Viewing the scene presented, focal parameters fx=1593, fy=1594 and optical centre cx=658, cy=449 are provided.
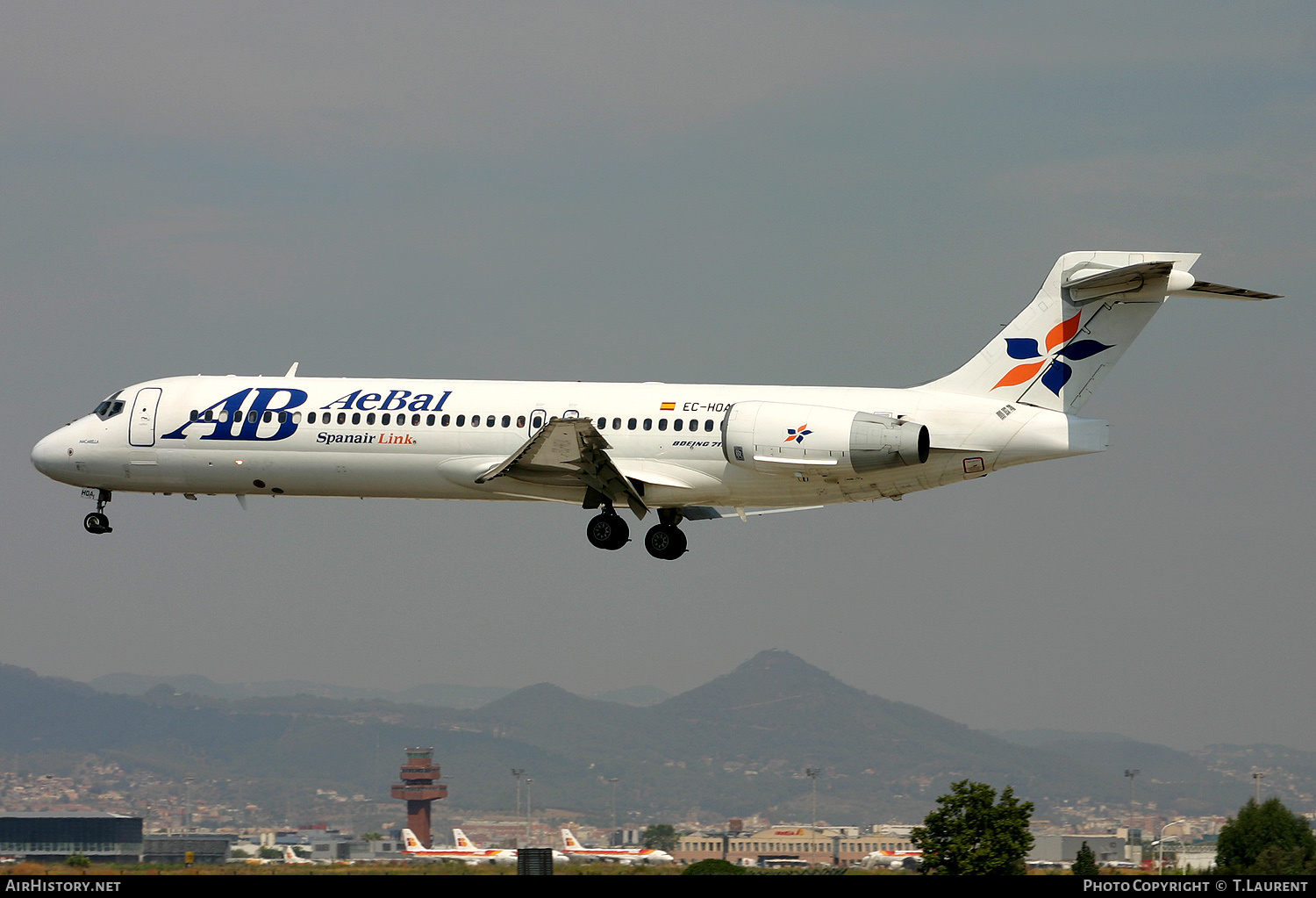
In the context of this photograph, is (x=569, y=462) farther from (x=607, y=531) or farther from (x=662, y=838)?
(x=662, y=838)

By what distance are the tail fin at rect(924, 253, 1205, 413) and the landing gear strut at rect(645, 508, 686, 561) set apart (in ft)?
22.3

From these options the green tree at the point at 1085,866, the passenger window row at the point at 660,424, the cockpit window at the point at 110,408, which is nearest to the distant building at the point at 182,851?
the cockpit window at the point at 110,408

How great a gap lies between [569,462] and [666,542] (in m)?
3.89

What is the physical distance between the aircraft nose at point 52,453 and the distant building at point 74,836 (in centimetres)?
3260

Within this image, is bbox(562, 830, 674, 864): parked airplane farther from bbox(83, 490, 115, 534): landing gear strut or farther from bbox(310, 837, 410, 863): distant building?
bbox(83, 490, 115, 534): landing gear strut

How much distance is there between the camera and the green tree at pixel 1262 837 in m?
60.8

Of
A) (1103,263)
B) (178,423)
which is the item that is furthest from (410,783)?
(1103,263)

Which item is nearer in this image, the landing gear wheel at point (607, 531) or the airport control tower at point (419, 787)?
the landing gear wheel at point (607, 531)

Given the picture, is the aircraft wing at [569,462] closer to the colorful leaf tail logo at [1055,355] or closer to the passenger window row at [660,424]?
the passenger window row at [660,424]

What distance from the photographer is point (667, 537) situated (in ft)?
120

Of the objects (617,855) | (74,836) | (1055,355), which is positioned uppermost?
(1055,355)

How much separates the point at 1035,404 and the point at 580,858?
49362 mm

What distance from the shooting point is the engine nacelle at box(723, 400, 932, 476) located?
32156 mm

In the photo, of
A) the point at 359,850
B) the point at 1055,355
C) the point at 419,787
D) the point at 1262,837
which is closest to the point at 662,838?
the point at 359,850
